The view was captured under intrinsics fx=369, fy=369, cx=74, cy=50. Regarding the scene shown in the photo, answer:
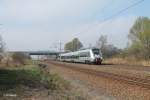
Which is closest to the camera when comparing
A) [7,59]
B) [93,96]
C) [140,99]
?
[140,99]

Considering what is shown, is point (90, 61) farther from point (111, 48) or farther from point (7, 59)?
point (111, 48)

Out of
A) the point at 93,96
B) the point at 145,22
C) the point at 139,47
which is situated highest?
the point at 145,22

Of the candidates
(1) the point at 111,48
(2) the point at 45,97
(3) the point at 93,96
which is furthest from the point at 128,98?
(1) the point at 111,48

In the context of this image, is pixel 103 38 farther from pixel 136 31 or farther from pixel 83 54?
pixel 83 54

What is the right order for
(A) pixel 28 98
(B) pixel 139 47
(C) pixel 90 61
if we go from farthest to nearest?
1. (B) pixel 139 47
2. (C) pixel 90 61
3. (A) pixel 28 98

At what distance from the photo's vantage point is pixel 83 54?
6744 centimetres

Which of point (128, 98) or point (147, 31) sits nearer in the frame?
point (128, 98)

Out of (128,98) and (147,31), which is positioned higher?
(147,31)

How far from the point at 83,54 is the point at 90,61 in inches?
150

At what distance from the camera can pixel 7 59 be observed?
72250mm

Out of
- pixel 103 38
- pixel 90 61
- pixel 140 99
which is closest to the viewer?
pixel 140 99

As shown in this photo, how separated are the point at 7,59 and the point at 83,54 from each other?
15.6 m

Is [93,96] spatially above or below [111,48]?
below

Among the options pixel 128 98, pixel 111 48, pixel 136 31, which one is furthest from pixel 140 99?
pixel 111 48
